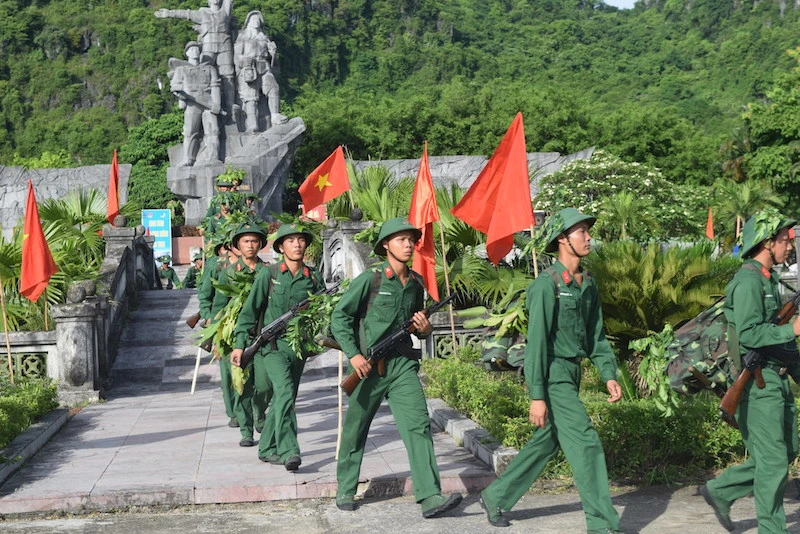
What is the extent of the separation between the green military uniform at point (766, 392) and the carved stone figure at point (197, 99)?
27124 millimetres

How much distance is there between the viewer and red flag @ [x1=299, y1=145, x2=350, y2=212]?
552 inches

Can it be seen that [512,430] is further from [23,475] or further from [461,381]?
[23,475]

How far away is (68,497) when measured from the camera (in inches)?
289

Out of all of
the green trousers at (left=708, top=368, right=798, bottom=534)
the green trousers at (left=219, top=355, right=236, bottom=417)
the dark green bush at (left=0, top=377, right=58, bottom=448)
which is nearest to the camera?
the green trousers at (left=708, top=368, right=798, bottom=534)

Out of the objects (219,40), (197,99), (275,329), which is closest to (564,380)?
(275,329)

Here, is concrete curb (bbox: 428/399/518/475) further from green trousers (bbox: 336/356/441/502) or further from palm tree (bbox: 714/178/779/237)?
palm tree (bbox: 714/178/779/237)

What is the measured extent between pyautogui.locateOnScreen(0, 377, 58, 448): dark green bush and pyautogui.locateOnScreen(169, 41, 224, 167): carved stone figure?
2018 cm

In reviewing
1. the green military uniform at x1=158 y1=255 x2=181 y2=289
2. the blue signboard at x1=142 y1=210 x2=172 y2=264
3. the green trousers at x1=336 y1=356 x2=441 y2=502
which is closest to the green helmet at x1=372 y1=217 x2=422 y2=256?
the green trousers at x1=336 y1=356 x2=441 y2=502

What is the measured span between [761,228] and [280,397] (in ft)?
12.8

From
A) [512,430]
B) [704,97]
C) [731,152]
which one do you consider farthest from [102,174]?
[704,97]

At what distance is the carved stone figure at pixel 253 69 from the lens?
105 ft

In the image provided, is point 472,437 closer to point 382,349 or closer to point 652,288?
point 382,349

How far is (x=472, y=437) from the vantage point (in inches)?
340

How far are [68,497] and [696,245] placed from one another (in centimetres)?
680
